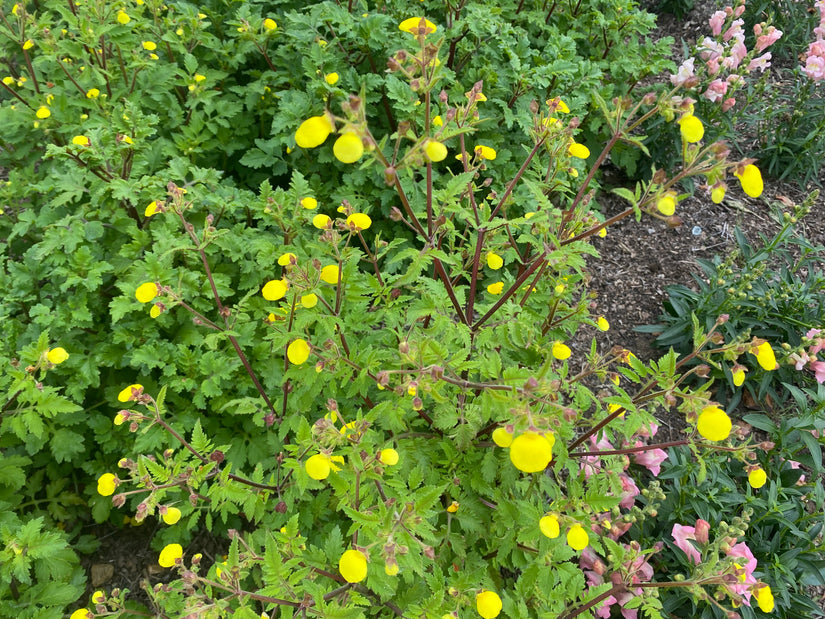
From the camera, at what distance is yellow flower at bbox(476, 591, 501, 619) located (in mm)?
1582

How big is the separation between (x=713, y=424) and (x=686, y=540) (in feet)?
4.00

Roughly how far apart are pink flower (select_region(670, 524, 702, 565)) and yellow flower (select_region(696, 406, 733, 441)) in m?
1.14

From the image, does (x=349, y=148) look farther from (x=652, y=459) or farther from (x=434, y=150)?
(x=652, y=459)

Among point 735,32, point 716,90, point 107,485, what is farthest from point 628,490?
point 735,32

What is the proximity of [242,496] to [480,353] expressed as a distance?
1.10m

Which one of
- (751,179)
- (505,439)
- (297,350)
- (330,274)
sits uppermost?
(751,179)

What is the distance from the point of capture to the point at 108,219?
2844 mm

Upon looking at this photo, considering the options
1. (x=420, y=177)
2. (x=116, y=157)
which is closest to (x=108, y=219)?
(x=116, y=157)

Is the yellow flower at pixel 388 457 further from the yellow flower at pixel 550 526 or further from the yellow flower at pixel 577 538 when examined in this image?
the yellow flower at pixel 577 538

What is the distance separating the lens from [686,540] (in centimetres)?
235

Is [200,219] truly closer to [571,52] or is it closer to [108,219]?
[108,219]

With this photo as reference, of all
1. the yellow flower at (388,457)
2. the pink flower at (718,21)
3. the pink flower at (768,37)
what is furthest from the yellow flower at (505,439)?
the pink flower at (718,21)

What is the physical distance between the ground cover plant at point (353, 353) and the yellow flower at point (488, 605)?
0.06 feet

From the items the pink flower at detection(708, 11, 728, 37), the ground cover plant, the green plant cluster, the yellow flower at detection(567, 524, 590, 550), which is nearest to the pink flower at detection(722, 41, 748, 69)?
the pink flower at detection(708, 11, 728, 37)
